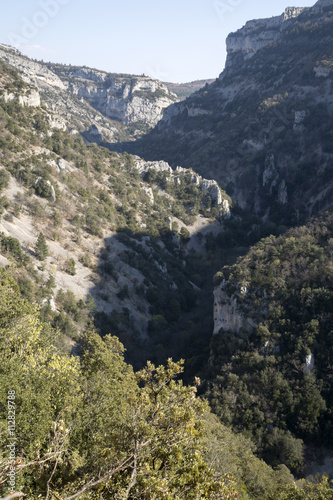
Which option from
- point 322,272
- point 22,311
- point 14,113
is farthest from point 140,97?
point 22,311

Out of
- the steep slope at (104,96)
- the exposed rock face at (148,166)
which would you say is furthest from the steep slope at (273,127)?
the steep slope at (104,96)

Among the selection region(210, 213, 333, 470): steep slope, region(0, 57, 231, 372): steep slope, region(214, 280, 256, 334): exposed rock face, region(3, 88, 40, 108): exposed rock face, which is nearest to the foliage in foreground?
region(210, 213, 333, 470): steep slope

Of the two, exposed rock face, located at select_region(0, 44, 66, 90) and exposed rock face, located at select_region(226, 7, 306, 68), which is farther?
exposed rock face, located at select_region(0, 44, 66, 90)

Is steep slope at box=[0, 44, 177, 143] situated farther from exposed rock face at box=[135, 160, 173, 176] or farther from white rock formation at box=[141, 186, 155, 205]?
white rock formation at box=[141, 186, 155, 205]

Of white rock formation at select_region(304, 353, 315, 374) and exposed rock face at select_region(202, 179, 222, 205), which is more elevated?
exposed rock face at select_region(202, 179, 222, 205)

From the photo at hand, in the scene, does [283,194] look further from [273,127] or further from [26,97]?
[26,97]

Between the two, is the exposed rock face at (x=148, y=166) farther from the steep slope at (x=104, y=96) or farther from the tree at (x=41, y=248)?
the steep slope at (x=104, y=96)
